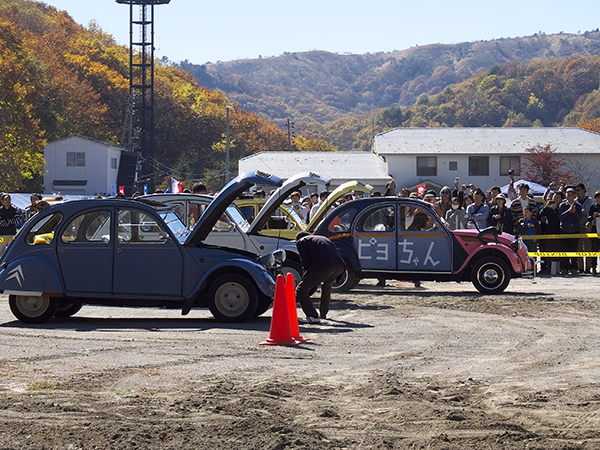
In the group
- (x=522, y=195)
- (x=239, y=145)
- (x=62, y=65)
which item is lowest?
(x=522, y=195)

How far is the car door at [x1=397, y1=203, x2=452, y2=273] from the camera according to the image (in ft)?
52.9

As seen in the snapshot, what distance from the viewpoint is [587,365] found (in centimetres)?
876

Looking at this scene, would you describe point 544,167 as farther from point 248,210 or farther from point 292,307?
point 292,307

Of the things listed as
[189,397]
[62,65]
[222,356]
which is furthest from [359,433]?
[62,65]

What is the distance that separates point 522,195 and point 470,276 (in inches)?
234

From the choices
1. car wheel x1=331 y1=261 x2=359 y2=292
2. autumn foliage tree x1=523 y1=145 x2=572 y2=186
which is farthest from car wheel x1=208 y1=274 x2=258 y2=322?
autumn foliage tree x1=523 y1=145 x2=572 y2=186

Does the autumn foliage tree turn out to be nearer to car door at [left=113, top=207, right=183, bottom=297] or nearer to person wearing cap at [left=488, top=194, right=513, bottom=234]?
person wearing cap at [left=488, top=194, right=513, bottom=234]

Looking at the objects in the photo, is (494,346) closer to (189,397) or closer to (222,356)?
(222,356)

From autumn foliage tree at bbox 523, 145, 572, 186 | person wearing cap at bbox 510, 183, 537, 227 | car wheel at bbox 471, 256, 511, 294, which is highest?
autumn foliage tree at bbox 523, 145, 572, 186

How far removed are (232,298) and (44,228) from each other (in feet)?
9.81

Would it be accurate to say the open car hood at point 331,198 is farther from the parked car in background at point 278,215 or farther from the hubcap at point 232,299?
the hubcap at point 232,299

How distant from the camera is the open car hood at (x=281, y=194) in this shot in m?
14.5

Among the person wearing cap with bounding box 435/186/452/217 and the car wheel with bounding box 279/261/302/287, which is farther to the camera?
the person wearing cap with bounding box 435/186/452/217

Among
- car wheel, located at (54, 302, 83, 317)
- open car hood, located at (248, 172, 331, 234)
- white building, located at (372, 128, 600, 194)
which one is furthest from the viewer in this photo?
white building, located at (372, 128, 600, 194)
